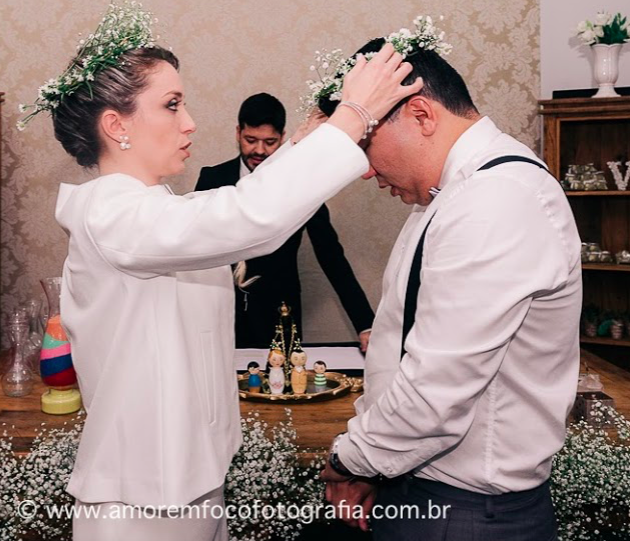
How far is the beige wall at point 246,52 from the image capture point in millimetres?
5148

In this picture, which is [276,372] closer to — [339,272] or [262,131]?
[339,272]

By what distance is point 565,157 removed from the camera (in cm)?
489

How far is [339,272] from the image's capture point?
3652 millimetres

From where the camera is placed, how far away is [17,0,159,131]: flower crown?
5.05 feet

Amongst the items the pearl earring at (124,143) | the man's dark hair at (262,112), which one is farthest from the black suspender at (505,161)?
the man's dark hair at (262,112)

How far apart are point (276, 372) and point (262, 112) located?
1753 millimetres

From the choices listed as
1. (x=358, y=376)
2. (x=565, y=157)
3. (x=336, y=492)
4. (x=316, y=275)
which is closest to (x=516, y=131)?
(x=565, y=157)

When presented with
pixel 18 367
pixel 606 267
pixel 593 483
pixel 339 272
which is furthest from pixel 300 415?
pixel 606 267

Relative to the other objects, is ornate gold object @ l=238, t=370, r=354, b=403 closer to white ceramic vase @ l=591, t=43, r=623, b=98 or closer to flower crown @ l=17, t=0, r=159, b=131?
flower crown @ l=17, t=0, r=159, b=131

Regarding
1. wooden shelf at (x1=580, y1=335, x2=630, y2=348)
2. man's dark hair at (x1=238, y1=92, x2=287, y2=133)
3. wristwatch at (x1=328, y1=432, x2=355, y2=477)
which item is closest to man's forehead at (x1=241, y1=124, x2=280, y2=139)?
man's dark hair at (x1=238, y1=92, x2=287, y2=133)

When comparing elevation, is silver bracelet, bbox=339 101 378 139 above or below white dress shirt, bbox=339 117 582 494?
above

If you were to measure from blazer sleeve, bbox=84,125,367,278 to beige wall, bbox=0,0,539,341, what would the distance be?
3898 mm

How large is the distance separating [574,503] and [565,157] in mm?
3247

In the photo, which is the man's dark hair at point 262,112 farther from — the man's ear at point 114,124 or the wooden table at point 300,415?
the man's ear at point 114,124
